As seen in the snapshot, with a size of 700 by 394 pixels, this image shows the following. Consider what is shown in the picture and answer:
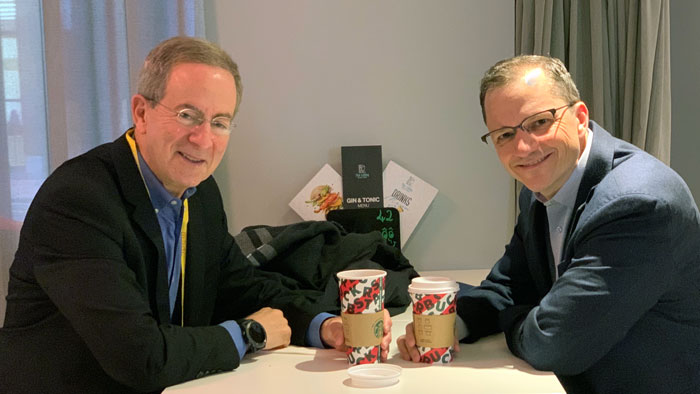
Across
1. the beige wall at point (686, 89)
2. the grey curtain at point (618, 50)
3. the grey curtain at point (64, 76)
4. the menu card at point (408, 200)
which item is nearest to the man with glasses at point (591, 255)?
the menu card at point (408, 200)

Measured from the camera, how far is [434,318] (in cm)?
146

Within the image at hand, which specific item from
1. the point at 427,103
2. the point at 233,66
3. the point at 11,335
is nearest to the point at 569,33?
the point at 427,103

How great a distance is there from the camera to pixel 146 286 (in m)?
1.52

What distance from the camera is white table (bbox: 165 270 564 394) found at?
1.31 m

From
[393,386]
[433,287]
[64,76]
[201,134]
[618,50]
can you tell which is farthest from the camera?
[618,50]

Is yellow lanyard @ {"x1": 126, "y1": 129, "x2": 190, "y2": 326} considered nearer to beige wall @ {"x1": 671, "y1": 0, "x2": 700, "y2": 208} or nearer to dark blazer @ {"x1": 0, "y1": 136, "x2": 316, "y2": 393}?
dark blazer @ {"x1": 0, "y1": 136, "x2": 316, "y2": 393}

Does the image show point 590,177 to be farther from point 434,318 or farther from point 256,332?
point 256,332

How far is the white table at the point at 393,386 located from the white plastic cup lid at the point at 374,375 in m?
0.01

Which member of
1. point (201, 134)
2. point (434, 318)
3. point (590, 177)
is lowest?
point (434, 318)

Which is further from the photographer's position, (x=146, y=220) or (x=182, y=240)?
(x=182, y=240)

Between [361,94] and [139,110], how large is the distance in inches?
47.5

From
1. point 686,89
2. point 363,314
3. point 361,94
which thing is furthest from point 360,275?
point 686,89

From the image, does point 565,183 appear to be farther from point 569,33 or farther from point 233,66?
point 569,33

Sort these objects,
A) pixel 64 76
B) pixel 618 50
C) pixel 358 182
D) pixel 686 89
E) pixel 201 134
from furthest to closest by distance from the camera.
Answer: pixel 686 89 → pixel 618 50 → pixel 358 182 → pixel 64 76 → pixel 201 134
